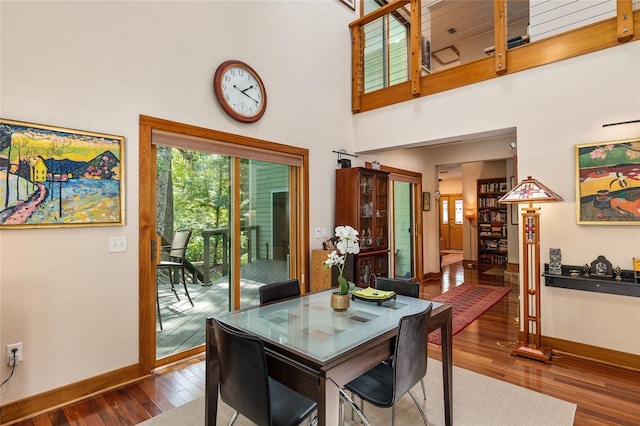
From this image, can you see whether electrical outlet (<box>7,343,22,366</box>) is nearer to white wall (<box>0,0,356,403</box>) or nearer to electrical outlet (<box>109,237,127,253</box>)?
white wall (<box>0,0,356,403</box>)

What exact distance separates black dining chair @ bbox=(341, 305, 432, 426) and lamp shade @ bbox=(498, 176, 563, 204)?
1934 mm

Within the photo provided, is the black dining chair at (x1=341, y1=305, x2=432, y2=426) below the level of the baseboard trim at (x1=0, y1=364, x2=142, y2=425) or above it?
above

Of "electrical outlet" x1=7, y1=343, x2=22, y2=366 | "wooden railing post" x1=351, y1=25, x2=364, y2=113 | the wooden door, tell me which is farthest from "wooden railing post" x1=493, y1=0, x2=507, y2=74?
the wooden door

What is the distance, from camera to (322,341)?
153cm

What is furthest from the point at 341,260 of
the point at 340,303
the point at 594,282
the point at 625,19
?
the point at 625,19

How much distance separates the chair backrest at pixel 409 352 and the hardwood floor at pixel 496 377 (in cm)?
137

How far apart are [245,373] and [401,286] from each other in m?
1.49

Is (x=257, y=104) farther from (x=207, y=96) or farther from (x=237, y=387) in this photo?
(x=237, y=387)

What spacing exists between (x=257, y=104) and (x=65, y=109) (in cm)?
179

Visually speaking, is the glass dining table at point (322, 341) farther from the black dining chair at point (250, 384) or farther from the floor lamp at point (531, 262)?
the floor lamp at point (531, 262)

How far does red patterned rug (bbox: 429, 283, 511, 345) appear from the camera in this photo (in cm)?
403

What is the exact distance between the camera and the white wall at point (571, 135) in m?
2.86

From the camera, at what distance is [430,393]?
2500 mm

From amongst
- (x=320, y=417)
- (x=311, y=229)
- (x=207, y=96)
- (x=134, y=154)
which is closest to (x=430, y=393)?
(x=320, y=417)
